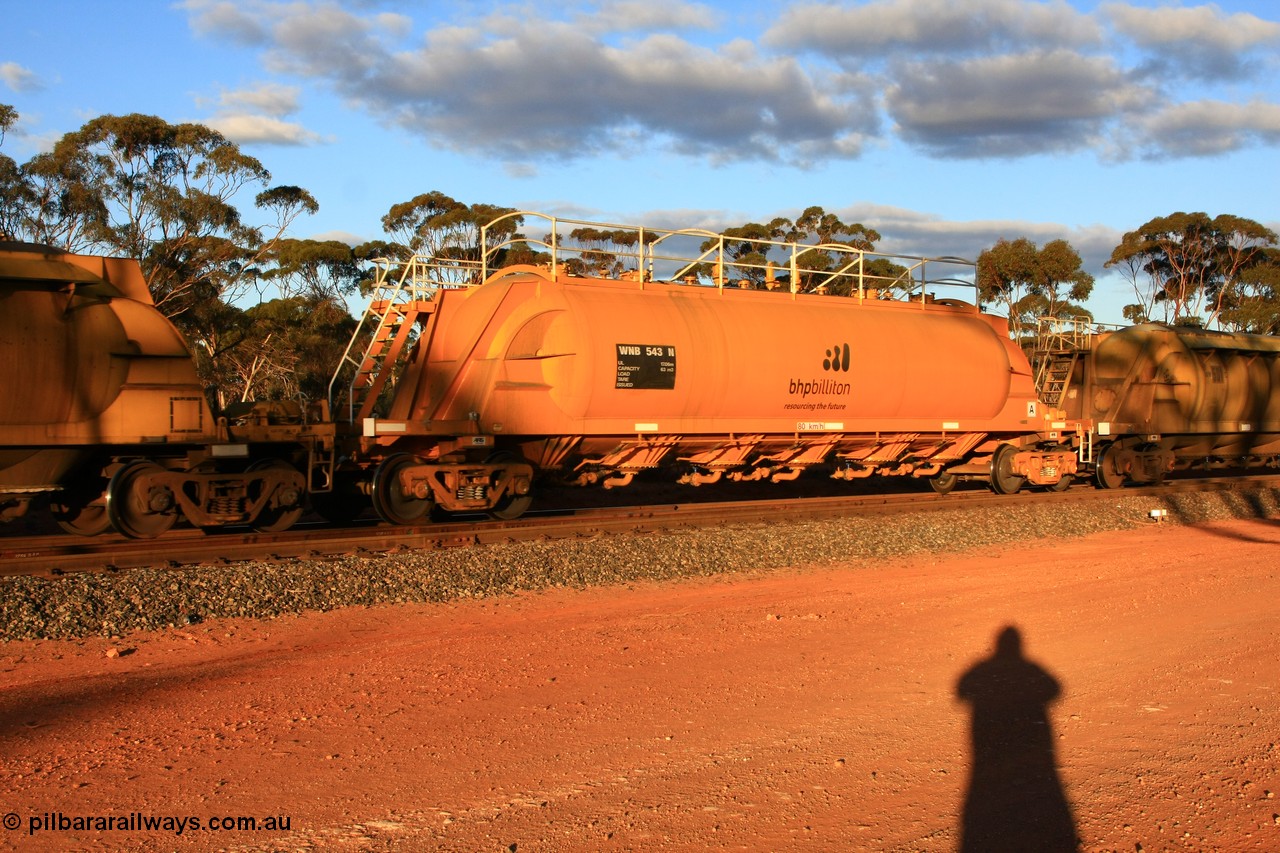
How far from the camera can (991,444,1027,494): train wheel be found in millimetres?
19547

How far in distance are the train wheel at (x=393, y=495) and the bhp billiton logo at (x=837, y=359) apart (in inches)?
254

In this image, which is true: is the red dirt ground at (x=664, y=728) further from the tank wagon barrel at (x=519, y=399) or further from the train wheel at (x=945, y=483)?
the train wheel at (x=945, y=483)

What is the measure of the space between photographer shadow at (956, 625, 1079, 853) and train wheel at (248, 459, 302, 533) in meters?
8.33

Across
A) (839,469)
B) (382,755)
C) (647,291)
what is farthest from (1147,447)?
(382,755)

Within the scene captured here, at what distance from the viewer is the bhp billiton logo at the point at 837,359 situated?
16281 millimetres

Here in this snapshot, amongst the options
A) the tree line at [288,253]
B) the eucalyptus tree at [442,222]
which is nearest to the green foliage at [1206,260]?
the tree line at [288,253]

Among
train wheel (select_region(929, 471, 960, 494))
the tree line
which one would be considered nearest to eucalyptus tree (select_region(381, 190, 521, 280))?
the tree line

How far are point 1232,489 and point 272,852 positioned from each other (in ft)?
69.4

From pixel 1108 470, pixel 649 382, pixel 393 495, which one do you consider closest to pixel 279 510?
pixel 393 495

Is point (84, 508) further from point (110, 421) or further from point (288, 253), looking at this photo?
point (288, 253)

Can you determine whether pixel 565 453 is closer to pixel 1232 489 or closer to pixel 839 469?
pixel 839 469

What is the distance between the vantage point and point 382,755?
5.73 metres

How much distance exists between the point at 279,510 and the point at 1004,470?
12906 millimetres

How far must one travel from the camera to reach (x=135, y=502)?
1173 centimetres
